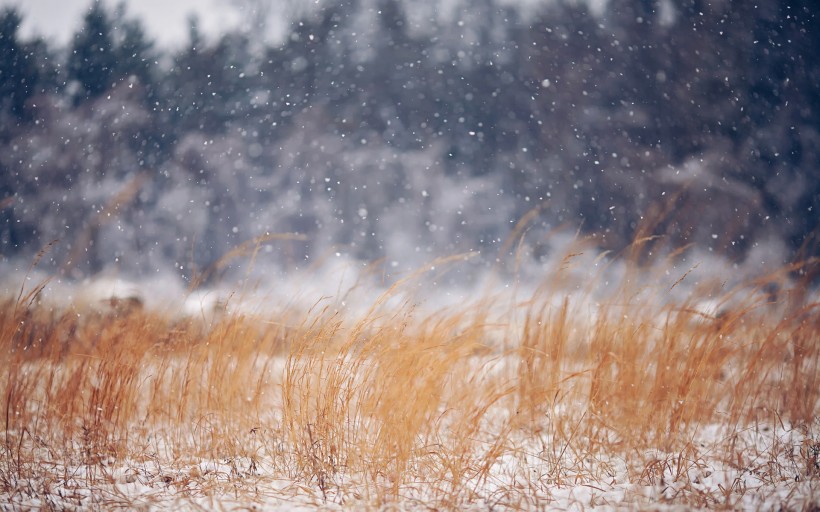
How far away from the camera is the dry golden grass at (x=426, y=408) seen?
1389mm

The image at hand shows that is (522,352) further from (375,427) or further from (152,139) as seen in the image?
(152,139)

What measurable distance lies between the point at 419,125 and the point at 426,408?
400 centimetres

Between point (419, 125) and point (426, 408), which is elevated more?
point (419, 125)

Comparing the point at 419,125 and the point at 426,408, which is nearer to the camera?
the point at 426,408

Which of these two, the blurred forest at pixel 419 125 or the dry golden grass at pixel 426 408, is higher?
the blurred forest at pixel 419 125

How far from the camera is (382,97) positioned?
5266mm

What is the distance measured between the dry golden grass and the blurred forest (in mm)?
1746

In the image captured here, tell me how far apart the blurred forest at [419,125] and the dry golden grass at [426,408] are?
1746mm

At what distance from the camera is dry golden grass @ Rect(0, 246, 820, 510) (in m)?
1.39

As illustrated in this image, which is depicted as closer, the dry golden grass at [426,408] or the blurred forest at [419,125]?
the dry golden grass at [426,408]

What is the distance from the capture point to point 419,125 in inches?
198

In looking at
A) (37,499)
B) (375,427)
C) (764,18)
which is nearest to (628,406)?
(375,427)

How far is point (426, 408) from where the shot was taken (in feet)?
4.88

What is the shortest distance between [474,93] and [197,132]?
127 inches
